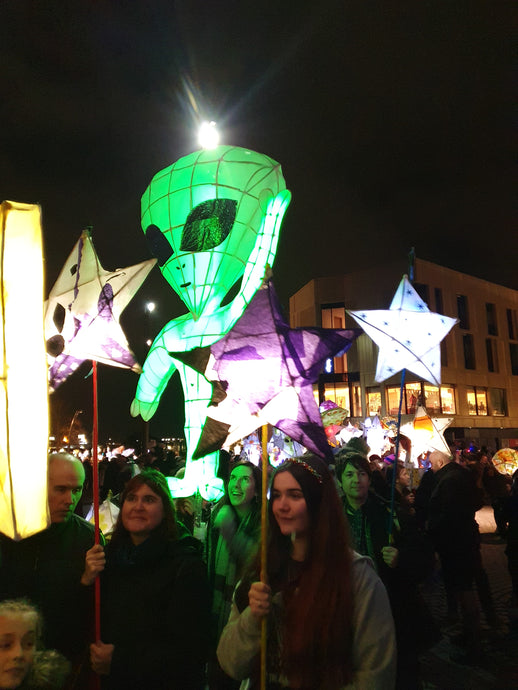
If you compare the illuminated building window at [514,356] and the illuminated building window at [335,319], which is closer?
the illuminated building window at [335,319]

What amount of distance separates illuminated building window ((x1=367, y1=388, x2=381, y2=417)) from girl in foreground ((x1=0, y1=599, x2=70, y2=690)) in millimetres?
34393

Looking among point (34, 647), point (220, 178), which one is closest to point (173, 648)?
point (34, 647)

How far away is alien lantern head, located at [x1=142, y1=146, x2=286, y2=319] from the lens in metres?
4.96

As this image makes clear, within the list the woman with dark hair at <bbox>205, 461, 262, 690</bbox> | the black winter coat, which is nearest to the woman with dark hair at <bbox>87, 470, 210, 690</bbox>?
the black winter coat

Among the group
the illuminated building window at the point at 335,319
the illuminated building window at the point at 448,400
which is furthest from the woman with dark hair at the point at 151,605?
the illuminated building window at the point at 335,319

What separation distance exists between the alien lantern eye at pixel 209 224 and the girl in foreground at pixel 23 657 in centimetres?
363

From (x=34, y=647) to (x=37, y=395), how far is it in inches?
42.0

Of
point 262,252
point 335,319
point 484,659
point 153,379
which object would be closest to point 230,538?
point 153,379

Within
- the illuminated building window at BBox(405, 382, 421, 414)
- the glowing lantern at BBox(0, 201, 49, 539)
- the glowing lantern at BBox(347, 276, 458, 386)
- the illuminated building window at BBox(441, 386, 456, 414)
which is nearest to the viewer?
the glowing lantern at BBox(0, 201, 49, 539)

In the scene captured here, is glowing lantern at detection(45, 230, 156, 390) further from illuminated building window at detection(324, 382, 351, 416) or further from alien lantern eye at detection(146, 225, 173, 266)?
illuminated building window at detection(324, 382, 351, 416)

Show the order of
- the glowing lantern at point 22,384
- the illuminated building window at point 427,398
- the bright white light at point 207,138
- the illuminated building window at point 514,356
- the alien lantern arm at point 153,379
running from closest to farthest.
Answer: the glowing lantern at point 22,384, the alien lantern arm at point 153,379, the bright white light at point 207,138, the illuminated building window at point 427,398, the illuminated building window at point 514,356

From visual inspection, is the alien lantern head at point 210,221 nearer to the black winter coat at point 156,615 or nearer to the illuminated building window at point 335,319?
the black winter coat at point 156,615

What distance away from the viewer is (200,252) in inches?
195

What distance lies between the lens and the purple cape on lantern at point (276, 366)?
7.91ft
